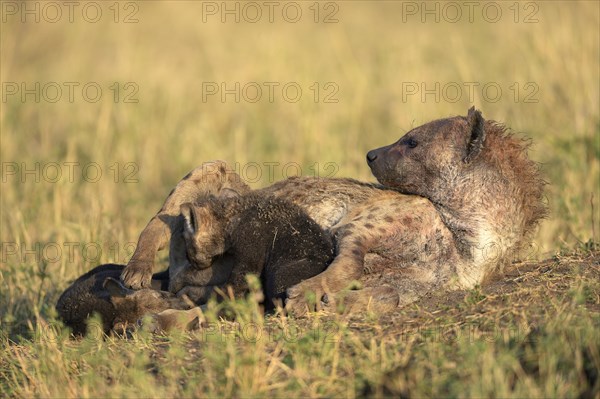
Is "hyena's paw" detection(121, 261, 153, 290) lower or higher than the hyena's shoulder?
lower

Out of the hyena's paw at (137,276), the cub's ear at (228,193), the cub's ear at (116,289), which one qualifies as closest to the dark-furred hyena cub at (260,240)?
the cub's ear at (228,193)

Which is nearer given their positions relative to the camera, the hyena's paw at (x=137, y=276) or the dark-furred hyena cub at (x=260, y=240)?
the dark-furred hyena cub at (x=260, y=240)

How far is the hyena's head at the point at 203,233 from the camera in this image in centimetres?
538

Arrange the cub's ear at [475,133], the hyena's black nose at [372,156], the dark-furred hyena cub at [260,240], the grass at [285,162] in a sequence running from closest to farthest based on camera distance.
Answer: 1. the grass at [285,162]
2. the dark-furred hyena cub at [260,240]
3. the cub's ear at [475,133]
4. the hyena's black nose at [372,156]

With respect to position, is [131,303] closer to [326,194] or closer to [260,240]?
[260,240]

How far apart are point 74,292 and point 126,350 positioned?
1018 mm

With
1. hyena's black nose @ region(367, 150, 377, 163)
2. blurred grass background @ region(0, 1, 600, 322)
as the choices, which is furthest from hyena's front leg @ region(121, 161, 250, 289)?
Answer: blurred grass background @ region(0, 1, 600, 322)

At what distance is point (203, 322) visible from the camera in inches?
197

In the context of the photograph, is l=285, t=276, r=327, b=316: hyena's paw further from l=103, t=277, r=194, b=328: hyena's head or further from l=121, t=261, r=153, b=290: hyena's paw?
l=121, t=261, r=153, b=290: hyena's paw

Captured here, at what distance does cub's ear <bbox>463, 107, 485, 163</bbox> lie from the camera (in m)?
5.53

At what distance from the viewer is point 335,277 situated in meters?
4.88

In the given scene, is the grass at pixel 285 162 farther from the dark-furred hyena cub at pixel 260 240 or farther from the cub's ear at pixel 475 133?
the cub's ear at pixel 475 133

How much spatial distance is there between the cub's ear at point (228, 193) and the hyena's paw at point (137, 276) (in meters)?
0.63

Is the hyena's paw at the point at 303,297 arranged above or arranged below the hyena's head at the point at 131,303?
above
